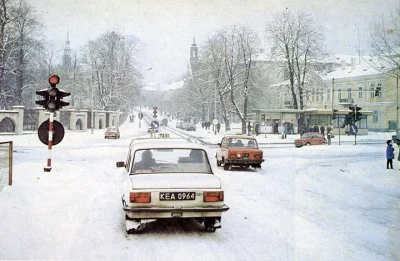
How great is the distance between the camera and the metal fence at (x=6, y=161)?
666 cm

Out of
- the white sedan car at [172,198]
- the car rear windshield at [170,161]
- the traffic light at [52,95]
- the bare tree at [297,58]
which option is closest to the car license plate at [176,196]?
the white sedan car at [172,198]

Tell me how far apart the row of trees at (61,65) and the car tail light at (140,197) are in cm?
429

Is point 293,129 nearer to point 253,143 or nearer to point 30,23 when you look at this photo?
point 253,143

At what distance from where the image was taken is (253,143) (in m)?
12.3

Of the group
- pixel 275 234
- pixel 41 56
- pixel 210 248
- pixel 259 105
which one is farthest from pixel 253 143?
pixel 259 105

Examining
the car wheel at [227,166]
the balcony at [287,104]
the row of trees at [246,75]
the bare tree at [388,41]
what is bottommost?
the car wheel at [227,166]

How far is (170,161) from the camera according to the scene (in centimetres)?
503

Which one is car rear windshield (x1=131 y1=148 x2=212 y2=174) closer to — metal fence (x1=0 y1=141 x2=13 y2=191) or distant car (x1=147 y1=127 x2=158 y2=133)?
metal fence (x1=0 y1=141 x2=13 y2=191)

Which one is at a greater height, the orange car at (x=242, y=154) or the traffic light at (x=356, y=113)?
the traffic light at (x=356, y=113)

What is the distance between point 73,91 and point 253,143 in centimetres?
681

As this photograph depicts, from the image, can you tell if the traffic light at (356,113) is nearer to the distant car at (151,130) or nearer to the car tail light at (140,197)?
the distant car at (151,130)

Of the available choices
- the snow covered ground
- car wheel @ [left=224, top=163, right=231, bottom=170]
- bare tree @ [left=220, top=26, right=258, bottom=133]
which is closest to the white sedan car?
the snow covered ground

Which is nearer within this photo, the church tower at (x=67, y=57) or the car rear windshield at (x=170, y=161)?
the car rear windshield at (x=170, y=161)

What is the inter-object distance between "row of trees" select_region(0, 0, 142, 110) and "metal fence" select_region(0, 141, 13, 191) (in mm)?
2386
